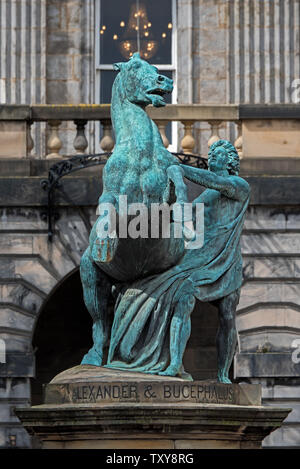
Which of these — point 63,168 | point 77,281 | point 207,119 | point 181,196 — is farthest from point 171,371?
point 77,281

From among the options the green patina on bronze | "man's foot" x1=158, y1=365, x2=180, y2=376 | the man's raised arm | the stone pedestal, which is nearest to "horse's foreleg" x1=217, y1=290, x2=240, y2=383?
the green patina on bronze

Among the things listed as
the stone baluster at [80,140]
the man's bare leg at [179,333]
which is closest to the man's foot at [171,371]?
the man's bare leg at [179,333]

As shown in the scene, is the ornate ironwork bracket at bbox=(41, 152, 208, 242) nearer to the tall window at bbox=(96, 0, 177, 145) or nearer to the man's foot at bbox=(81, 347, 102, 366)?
the tall window at bbox=(96, 0, 177, 145)

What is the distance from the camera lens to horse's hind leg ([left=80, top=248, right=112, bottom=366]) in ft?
52.4

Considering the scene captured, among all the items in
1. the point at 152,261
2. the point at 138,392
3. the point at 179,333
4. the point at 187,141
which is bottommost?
the point at 138,392

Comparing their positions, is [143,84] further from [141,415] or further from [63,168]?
[63,168]

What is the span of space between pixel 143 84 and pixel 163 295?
78.2 inches

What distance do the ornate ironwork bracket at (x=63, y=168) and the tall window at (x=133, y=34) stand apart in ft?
12.9

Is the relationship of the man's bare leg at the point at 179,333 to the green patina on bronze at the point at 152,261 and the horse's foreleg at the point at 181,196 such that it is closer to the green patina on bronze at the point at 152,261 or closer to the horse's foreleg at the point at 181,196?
the green patina on bronze at the point at 152,261

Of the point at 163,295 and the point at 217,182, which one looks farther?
the point at 217,182

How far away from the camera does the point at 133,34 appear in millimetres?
27828

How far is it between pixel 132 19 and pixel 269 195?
546cm

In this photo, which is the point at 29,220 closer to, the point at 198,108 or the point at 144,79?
the point at 198,108

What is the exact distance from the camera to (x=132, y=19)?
91.6 feet
